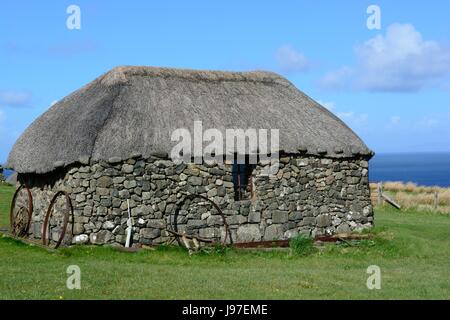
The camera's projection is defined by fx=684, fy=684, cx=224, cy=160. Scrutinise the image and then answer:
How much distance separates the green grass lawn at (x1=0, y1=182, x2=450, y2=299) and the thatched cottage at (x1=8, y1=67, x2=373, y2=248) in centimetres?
121

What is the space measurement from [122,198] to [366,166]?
25.0 feet

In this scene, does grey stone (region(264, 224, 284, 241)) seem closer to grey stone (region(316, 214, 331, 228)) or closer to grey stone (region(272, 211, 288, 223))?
grey stone (region(272, 211, 288, 223))

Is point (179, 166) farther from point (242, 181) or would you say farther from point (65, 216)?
point (65, 216)

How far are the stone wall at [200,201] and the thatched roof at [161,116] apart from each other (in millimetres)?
426

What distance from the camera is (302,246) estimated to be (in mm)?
16750

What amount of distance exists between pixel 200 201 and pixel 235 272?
4.34 m

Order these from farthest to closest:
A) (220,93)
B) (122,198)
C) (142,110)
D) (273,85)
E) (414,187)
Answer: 1. (414,187)
2. (273,85)
3. (220,93)
4. (142,110)
5. (122,198)

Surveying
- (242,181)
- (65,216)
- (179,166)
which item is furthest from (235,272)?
(242,181)

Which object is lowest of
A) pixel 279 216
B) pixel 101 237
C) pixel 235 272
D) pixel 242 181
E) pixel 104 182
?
pixel 235 272

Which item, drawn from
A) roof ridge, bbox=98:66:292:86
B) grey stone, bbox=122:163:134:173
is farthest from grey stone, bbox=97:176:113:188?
roof ridge, bbox=98:66:292:86

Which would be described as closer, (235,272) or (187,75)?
(235,272)
